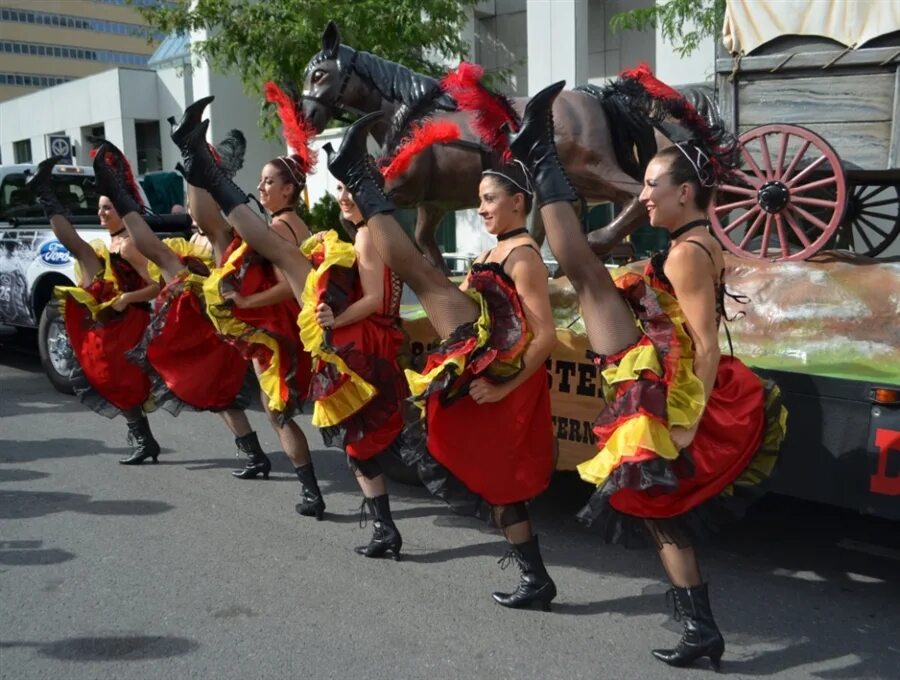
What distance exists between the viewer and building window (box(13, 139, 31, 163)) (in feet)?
104

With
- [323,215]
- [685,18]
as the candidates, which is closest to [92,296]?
[685,18]

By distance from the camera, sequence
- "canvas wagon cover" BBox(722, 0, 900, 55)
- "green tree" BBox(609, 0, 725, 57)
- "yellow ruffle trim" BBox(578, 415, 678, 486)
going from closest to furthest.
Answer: "yellow ruffle trim" BBox(578, 415, 678, 486) → "canvas wagon cover" BBox(722, 0, 900, 55) → "green tree" BBox(609, 0, 725, 57)

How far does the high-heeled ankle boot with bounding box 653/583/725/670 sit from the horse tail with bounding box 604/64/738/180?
1.40 m

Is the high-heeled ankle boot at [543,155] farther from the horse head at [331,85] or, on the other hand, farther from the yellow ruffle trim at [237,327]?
the horse head at [331,85]

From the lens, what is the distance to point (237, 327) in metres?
4.63

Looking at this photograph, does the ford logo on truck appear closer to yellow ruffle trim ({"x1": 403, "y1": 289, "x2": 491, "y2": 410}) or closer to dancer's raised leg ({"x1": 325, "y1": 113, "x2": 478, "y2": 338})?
dancer's raised leg ({"x1": 325, "y1": 113, "x2": 478, "y2": 338})

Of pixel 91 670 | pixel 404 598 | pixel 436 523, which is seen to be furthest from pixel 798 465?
pixel 91 670

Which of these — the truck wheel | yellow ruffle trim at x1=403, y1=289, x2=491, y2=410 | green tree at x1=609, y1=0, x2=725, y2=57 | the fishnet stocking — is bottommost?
the truck wheel

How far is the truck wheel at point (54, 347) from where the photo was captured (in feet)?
26.3

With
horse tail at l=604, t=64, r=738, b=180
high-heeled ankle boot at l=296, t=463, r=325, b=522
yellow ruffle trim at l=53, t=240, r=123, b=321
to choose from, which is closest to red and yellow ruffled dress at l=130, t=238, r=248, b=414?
yellow ruffle trim at l=53, t=240, r=123, b=321

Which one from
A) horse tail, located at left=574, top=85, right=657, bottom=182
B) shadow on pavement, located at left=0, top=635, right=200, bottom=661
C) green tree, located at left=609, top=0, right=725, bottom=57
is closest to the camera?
shadow on pavement, located at left=0, top=635, right=200, bottom=661

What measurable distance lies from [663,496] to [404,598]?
4.43ft

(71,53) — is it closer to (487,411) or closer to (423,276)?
(423,276)

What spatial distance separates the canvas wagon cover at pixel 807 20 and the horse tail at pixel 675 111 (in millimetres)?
520
